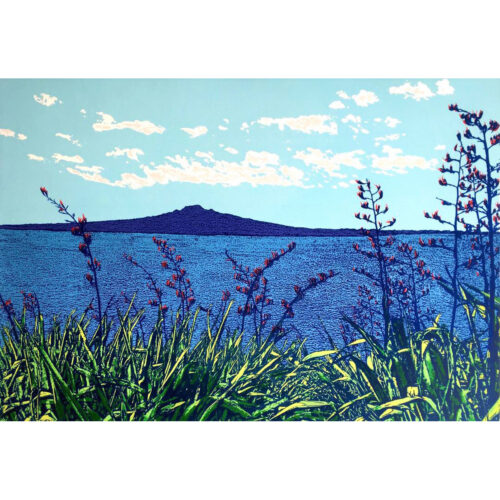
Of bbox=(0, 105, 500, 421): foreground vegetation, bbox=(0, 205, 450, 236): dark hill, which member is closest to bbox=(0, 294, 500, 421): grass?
bbox=(0, 105, 500, 421): foreground vegetation

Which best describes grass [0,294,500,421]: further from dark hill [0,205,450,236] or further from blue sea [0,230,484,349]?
dark hill [0,205,450,236]

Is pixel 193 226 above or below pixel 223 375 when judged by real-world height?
above

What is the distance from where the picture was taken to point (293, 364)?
3.04 metres

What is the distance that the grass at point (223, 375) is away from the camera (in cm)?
283

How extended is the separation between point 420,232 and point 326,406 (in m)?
1.25

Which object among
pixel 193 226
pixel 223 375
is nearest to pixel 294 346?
pixel 223 375

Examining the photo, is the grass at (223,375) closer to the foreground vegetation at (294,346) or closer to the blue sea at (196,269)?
the foreground vegetation at (294,346)

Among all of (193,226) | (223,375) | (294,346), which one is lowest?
(223,375)

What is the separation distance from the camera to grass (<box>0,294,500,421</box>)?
283cm

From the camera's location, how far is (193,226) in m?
3.08

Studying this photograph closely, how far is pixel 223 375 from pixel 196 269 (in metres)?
0.69

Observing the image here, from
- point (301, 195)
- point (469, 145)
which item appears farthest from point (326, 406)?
point (469, 145)

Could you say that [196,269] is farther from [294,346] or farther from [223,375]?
[294,346]

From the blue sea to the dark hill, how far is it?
0.04 metres
